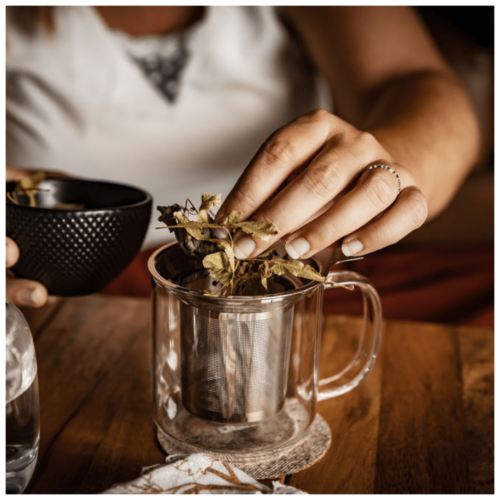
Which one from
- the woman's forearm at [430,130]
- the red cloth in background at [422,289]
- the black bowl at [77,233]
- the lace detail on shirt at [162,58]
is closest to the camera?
the black bowl at [77,233]

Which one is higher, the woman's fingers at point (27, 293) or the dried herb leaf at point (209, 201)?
the dried herb leaf at point (209, 201)

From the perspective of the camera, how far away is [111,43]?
34.8 inches

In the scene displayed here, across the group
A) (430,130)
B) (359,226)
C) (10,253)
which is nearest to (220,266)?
(359,226)

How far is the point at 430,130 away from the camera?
59cm

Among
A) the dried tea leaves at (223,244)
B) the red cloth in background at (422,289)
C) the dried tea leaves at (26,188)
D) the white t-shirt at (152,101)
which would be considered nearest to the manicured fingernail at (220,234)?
the dried tea leaves at (223,244)

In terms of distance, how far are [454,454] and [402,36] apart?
2.25 ft

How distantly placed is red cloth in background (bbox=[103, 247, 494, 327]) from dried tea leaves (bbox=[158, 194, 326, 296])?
1.28ft

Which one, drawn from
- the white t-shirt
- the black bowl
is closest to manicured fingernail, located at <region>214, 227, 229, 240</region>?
the black bowl

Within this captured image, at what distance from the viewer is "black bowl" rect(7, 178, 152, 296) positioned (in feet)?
1.41

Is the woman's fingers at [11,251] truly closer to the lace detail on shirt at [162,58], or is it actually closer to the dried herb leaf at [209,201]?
the dried herb leaf at [209,201]

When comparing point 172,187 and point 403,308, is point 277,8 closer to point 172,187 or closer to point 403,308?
point 172,187

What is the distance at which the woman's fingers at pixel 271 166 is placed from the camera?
A: 367 mm

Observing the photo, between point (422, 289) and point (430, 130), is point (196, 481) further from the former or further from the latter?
point (422, 289)

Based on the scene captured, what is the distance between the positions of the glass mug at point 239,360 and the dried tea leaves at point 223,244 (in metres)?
0.02
